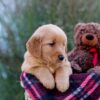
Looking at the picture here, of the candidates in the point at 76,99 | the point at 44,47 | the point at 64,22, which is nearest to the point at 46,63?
the point at 44,47

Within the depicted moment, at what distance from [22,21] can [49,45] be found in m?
1.89

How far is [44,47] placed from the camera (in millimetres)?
2055

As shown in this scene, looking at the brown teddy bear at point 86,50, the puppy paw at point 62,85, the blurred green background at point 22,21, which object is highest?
the brown teddy bear at point 86,50

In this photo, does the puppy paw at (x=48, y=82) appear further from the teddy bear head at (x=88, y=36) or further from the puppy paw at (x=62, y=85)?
the teddy bear head at (x=88, y=36)

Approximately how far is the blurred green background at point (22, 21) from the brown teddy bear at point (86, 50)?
1.53 metres

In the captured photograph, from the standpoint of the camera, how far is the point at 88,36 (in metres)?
2.21

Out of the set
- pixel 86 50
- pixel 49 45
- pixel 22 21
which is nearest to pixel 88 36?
pixel 86 50

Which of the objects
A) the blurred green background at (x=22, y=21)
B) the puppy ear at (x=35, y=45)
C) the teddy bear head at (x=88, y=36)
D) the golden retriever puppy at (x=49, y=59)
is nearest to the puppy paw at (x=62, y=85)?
the golden retriever puppy at (x=49, y=59)

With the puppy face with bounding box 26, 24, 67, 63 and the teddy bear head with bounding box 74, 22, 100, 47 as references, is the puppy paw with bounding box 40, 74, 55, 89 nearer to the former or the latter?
the puppy face with bounding box 26, 24, 67, 63

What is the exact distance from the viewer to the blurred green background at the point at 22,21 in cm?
387

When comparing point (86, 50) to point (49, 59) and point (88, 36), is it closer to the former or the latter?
point (88, 36)

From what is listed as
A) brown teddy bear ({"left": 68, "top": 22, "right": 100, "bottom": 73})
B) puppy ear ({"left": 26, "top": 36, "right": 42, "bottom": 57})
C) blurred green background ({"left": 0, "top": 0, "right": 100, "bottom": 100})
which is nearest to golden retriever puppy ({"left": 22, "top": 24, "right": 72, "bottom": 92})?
puppy ear ({"left": 26, "top": 36, "right": 42, "bottom": 57})

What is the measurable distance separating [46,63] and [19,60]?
6.28 ft

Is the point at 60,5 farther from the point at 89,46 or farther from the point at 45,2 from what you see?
the point at 89,46
